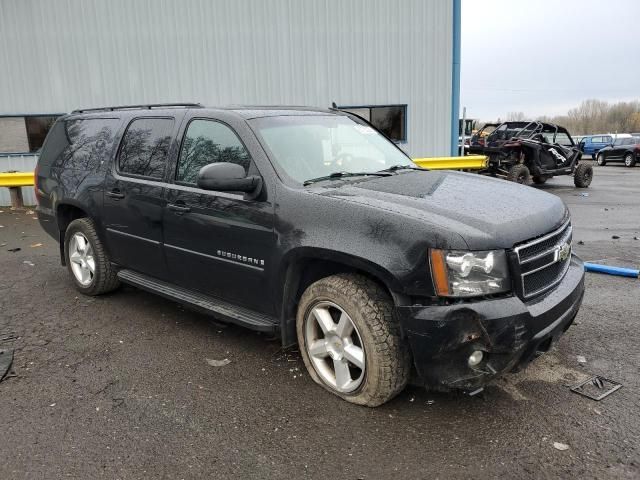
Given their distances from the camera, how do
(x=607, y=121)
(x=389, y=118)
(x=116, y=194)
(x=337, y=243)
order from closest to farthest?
(x=337, y=243) < (x=116, y=194) < (x=389, y=118) < (x=607, y=121)

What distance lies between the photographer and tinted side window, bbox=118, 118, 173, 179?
13.7 ft

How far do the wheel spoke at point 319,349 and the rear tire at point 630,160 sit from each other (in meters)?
27.4

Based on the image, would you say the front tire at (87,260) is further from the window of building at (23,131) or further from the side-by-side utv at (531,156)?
the side-by-side utv at (531,156)

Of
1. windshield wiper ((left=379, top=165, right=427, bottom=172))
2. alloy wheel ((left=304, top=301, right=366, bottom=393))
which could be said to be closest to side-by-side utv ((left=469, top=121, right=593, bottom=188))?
windshield wiper ((left=379, top=165, right=427, bottom=172))

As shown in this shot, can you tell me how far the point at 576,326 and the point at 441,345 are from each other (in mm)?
2213

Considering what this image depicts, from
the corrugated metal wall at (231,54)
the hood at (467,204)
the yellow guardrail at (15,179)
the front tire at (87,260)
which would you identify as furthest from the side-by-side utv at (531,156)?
the yellow guardrail at (15,179)

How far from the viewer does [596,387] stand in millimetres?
3279

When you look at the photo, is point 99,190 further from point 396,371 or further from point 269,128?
point 396,371

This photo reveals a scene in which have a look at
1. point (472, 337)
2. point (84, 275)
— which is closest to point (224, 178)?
point (472, 337)

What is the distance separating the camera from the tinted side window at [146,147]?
4.18 meters

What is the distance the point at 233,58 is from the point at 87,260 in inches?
330

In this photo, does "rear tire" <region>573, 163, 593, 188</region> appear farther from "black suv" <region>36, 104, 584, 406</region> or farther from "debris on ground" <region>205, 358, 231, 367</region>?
"debris on ground" <region>205, 358, 231, 367</region>

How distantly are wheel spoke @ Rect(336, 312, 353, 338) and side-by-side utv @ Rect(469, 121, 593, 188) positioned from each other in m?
12.0

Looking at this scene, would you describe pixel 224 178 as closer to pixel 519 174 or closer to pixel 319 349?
pixel 319 349
